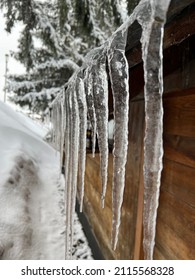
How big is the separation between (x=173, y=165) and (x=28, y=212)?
269 cm

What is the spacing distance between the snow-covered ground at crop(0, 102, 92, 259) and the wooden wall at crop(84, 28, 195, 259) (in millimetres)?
1311

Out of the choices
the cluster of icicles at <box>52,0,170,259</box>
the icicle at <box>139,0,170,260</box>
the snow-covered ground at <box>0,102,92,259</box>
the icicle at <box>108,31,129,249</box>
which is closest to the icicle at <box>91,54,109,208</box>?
the cluster of icicles at <box>52,0,170,259</box>

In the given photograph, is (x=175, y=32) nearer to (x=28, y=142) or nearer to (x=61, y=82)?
(x=28, y=142)

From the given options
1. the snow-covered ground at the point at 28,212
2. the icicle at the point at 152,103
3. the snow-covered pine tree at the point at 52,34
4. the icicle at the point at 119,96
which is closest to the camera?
the icicle at the point at 152,103

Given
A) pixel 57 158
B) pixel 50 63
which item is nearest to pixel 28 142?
pixel 57 158

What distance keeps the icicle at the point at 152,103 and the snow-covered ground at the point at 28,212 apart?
2.04 meters

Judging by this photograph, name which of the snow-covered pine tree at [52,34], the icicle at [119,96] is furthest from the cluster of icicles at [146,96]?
the snow-covered pine tree at [52,34]

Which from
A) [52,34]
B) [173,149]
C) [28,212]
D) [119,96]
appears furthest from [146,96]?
[52,34]

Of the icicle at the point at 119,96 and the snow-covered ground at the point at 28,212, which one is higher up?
the icicle at the point at 119,96

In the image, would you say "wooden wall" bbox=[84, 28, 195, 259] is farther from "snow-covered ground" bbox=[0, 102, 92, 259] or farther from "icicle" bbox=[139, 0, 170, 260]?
"snow-covered ground" bbox=[0, 102, 92, 259]

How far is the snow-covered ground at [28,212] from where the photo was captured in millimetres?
2621

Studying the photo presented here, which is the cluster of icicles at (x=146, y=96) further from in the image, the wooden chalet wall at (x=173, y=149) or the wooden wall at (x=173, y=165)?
the wooden wall at (x=173, y=165)

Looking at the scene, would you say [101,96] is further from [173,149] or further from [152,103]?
[173,149]

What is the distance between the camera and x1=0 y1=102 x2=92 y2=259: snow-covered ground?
8.60ft
